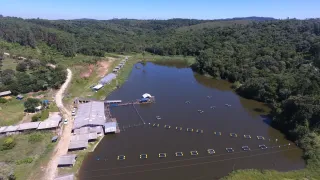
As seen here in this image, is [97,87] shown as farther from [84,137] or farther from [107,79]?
[84,137]

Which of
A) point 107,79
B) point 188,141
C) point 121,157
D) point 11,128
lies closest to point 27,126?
point 11,128

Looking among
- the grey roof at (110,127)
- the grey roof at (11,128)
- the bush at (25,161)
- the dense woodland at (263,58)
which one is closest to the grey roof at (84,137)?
the grey roof at (110,127)

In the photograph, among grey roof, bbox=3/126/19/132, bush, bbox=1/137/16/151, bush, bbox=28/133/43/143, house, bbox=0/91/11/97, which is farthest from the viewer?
house, bbox=0/91/11/97

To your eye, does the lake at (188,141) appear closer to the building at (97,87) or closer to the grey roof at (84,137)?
the grey roof at (84,137)

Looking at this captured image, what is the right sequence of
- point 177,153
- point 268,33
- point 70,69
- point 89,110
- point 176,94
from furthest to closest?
point 268,33 → point 70,69 → point 176,94 → point 89,110 → point 177,153

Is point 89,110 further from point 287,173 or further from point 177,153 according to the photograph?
point 287,173

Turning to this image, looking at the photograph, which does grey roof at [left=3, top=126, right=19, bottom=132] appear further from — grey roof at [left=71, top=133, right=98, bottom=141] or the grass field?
grey roof at [left=71, top=133, right=98, bottom=141]

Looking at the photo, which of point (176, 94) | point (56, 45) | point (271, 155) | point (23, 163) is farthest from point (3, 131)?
point (56, 45)

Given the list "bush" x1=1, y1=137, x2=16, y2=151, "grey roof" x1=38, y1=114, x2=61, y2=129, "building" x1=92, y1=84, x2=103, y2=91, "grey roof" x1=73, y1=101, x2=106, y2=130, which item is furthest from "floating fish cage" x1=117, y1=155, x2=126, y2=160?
"building" x1=92, y1=84, x2=103, y2=91
